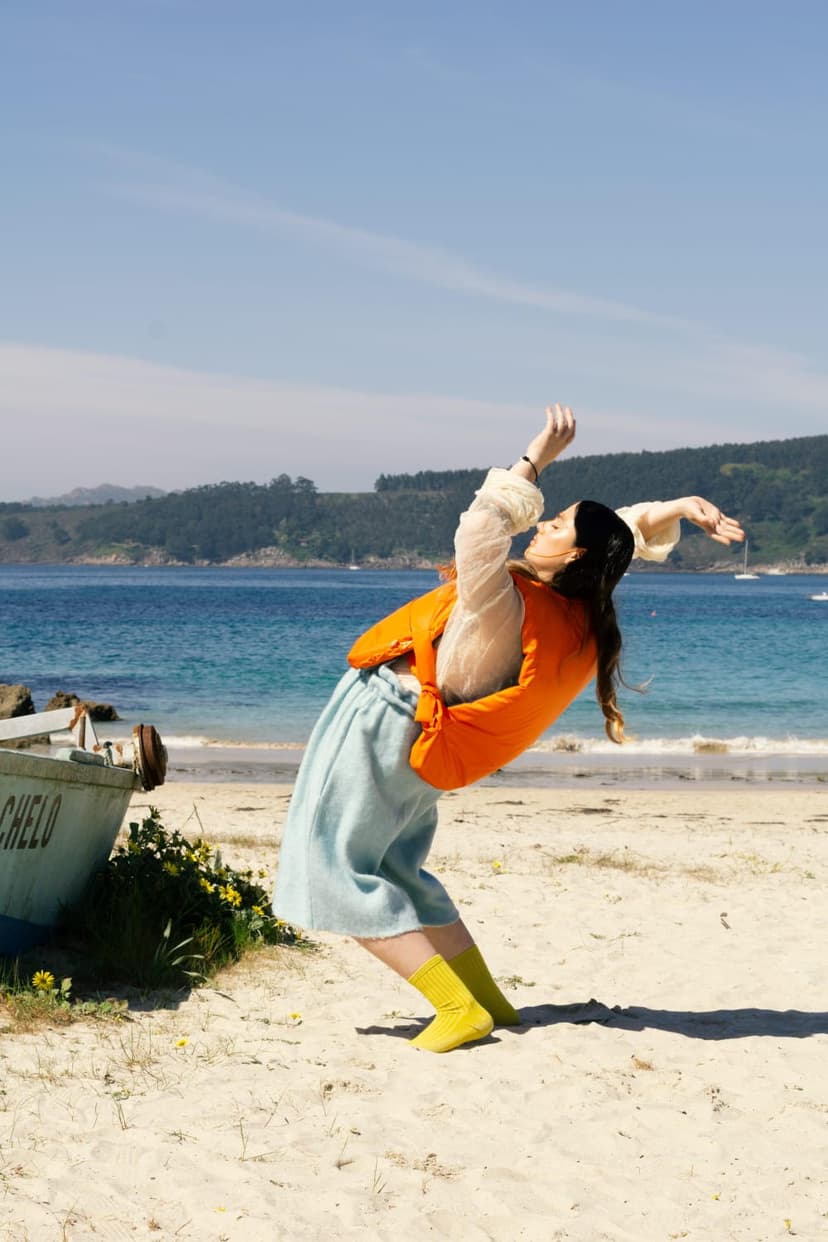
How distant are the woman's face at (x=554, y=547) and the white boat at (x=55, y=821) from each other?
6.83ft

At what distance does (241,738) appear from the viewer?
72.4 ft

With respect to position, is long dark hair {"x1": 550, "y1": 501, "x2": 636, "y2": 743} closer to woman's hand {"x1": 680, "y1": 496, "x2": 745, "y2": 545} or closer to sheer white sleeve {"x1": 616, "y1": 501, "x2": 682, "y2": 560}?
sheer white sleeve {"x1": 616, "y1": 501, "x2": 682, "y2": 560}

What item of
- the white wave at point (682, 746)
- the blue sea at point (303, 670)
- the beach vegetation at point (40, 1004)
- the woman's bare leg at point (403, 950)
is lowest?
the blue sea at point (303, 670)

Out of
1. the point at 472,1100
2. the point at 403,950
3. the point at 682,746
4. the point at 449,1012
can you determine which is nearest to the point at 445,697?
the point at 403,950

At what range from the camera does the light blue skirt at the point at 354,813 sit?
4430 millimetres

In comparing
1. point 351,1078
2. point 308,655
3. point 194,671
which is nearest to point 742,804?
point 351,1078

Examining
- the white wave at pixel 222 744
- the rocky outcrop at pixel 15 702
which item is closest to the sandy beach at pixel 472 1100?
the white wave at pixel 222 744

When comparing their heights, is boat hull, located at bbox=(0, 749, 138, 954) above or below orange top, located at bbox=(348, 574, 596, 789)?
below

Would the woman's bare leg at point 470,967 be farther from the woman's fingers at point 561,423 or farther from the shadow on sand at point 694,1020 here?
the woman's fingers at point 561,423

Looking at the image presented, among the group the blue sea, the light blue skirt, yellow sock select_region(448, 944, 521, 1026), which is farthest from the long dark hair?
yellow sock select_region(448, 944, 521, 1026)

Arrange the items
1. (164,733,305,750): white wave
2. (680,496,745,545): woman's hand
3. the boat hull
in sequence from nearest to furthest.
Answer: (680,496,745,545): woman's hand
the boat hull
(164,733,305,750): white wave

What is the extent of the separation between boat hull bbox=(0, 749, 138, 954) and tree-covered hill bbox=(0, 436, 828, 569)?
141 m

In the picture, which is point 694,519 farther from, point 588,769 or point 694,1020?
point 588,769

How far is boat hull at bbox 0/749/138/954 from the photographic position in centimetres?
507
